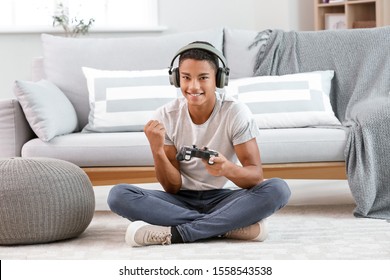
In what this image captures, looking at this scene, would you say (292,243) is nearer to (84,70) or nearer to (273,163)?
(273,163)

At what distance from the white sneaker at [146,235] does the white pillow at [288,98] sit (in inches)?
44.2

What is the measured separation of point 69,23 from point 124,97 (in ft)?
7.52

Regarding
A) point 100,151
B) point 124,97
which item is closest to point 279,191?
point 100,151

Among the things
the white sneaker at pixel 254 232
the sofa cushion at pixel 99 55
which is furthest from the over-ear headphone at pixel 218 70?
the sofa cushion at pixel 99 55

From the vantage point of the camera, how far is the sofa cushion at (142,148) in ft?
11.8

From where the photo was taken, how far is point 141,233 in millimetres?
2855

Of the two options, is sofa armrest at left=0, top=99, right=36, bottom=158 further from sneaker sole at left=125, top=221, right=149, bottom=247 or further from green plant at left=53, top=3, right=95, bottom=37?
green plant at left=53, top=3, right=95, bottom=37

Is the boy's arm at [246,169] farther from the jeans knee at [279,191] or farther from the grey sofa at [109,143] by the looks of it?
the grey sofa at [109,143]

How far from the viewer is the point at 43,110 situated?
12.3 ft

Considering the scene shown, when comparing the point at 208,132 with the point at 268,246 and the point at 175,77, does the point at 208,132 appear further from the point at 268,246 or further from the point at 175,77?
the point at 268,246

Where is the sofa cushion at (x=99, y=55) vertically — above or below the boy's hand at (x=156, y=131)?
above

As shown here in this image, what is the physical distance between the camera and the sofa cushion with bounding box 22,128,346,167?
358 centimetres

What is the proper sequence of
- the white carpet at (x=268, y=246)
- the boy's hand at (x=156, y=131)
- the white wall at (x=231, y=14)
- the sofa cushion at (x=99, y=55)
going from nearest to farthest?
the white carpet at (x=268, y=246), the boy's hand at (x=156, y=131), the sofa cushion at (x=99, y=55), the white wall at (x=231, y=14)

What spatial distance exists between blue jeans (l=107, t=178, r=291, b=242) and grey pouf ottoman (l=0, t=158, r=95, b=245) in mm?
154
